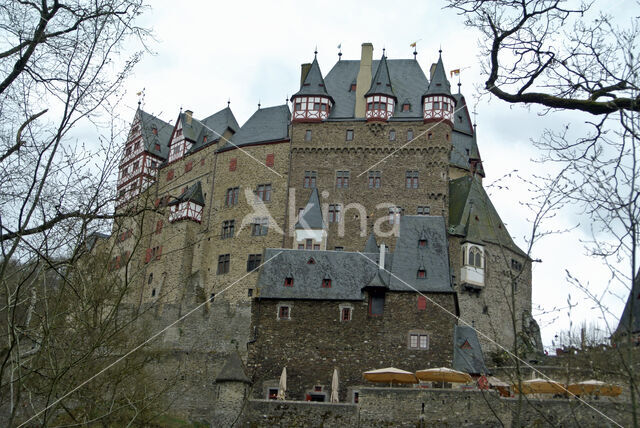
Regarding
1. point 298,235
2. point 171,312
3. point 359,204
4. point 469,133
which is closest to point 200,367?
point 171,312

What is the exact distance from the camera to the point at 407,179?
45688 millimetres

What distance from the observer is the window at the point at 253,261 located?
45.8m

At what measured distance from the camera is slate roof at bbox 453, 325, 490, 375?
102ft

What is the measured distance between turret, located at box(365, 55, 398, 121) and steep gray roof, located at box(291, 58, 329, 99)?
2.73 metres

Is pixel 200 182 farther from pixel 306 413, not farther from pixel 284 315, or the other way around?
pixel 306 413

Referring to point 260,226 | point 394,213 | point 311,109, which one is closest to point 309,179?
point 260,226

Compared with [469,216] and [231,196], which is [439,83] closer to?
[469,216]

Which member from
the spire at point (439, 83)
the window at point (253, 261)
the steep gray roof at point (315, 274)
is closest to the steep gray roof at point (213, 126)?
the window at point (253, 261)

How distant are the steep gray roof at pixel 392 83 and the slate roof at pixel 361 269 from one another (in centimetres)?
1325

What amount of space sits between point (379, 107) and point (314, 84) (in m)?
4.39

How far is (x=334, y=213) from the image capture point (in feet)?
149

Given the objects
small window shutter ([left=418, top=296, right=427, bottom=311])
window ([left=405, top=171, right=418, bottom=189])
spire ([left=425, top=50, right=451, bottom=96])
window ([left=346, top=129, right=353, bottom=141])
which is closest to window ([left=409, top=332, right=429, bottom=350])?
small window shutter ([left=418, top=296, right=427, bottom=311])

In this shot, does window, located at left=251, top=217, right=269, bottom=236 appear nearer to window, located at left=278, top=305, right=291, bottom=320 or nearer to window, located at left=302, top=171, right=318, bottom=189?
window, located at left=302, top=171, right=318, bottom=189

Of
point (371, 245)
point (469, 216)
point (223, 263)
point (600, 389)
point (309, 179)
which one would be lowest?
point (600, 389)
